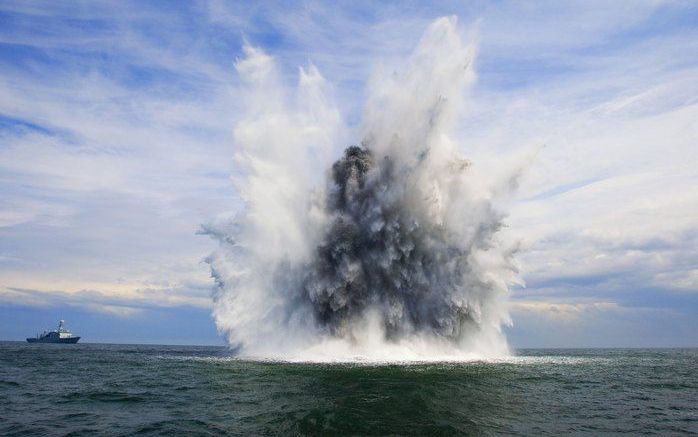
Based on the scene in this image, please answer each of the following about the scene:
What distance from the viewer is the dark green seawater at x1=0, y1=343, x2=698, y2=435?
76.9 ft

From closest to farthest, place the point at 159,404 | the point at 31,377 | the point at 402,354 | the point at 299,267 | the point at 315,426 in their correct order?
the point at 315,426
the point at 159,404
the point at 31,377
the point at 402,354
the point at 299,267

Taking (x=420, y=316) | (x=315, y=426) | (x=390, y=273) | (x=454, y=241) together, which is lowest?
(x=315, y=426)

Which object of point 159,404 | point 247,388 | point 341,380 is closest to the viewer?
point 159,404

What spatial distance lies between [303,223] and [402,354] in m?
20.6

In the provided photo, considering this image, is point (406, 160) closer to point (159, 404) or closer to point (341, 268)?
point (341, 268)

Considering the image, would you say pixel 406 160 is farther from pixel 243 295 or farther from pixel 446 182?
pixel 243 295

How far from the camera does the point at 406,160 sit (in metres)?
62.0

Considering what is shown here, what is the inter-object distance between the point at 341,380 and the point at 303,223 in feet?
99.7

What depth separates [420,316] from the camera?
64625 millimetres

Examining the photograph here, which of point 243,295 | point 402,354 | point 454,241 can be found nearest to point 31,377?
point 243,295

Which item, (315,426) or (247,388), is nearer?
(315,426)

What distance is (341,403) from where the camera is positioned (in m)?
28.4

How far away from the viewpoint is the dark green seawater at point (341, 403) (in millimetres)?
23438

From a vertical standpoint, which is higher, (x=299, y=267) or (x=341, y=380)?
(x=299, y=267)
